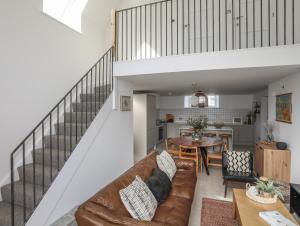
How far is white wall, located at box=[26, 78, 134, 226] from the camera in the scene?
8.12 ft

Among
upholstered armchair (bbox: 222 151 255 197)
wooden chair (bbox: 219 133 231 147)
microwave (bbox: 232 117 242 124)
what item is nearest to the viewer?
Result: upholstered armchair (bbox: 222 151 255 197)

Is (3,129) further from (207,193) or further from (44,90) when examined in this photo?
(207,193)

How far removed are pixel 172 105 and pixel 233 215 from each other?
651 cm

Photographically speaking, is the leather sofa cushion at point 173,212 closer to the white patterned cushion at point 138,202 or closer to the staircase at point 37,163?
the white patterned cushion at point 138,202

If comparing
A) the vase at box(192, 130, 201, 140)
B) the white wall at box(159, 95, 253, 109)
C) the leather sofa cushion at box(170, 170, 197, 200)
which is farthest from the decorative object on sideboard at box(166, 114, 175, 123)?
the leather sofa cushion at box(170, 170, 197, 200)

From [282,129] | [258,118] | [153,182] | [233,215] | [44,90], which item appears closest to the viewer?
[153,182]

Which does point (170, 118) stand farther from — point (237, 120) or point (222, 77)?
point (222, 77)

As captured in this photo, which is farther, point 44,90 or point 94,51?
point 94,51

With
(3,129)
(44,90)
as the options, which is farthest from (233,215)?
(44,90)

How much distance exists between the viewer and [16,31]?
9.86 feet

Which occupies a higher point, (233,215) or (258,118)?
(258,118)

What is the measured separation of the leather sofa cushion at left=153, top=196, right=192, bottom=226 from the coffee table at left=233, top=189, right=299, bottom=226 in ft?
1.97

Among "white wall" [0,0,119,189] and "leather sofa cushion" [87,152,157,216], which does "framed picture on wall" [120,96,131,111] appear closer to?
"white wall" [0,0,119,189]

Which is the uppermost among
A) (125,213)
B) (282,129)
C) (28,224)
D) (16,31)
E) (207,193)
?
(16,31)
